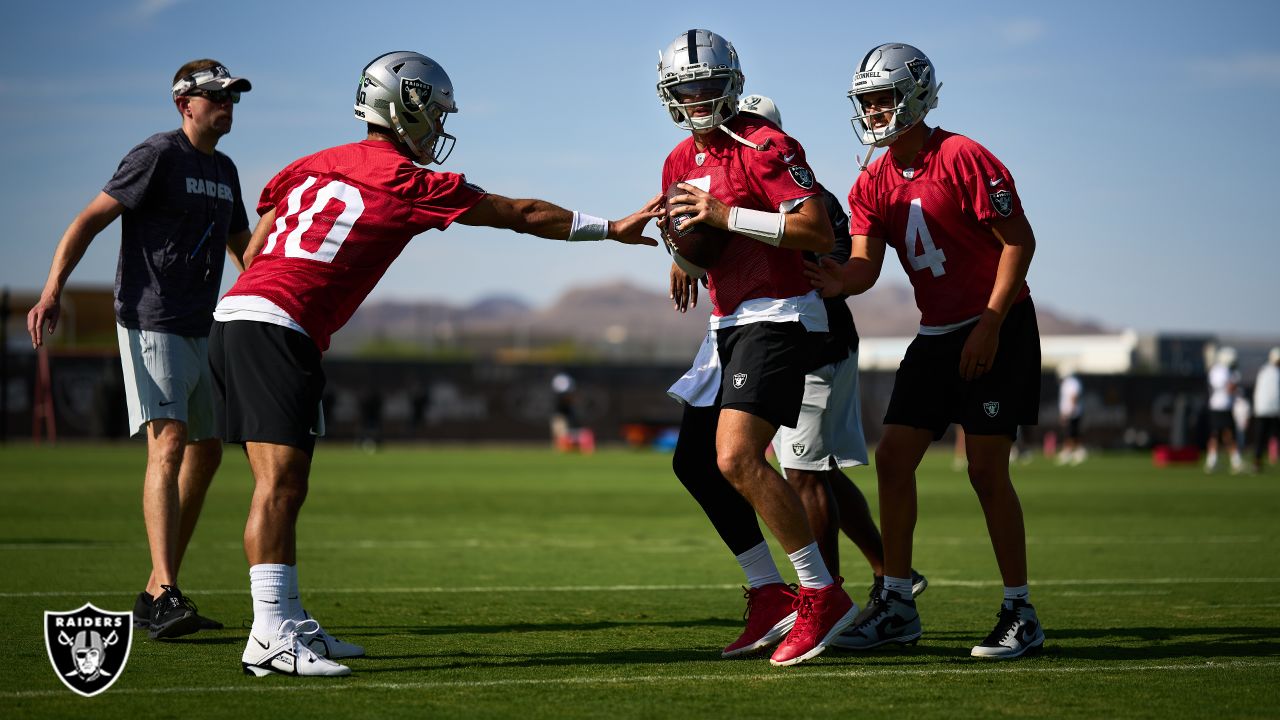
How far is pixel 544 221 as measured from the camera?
209 inches

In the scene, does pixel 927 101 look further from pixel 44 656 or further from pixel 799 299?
pixel 44 656

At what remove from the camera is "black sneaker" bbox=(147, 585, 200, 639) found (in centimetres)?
589

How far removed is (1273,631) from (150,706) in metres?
4.93

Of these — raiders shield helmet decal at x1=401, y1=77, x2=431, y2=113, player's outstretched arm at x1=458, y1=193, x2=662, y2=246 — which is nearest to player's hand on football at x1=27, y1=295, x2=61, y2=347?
raiders shield helmet decal at x1=401, y1=77, x2=431, y2=113

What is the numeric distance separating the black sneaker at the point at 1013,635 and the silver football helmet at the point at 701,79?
7.76ft

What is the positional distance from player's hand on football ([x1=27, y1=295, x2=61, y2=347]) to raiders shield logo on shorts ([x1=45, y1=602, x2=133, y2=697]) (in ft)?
6.37

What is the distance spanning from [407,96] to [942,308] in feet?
8.05

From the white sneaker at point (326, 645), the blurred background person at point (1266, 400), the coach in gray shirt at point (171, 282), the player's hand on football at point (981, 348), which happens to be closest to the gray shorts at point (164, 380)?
the coach in gray shirt at point (171, 282)

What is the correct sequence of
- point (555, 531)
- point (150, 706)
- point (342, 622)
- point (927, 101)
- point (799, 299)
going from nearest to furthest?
point (150, 706)
point (799, 299)
point (927, 101)
point (342, 622)
point (555, 531)

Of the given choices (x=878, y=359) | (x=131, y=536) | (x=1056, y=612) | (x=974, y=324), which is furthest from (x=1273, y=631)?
(x=878, y=359)

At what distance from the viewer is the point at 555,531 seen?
1213 centimetres

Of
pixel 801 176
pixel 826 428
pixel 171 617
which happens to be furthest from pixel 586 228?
pixel 171 617

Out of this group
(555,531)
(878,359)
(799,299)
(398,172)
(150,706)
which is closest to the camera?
(150,706)

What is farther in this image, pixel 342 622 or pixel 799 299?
pixel 342 622
